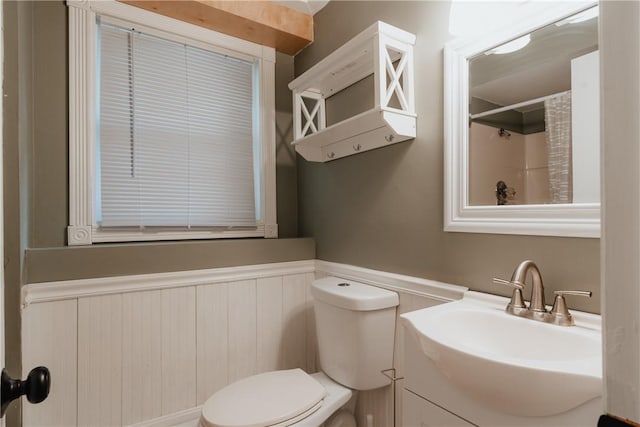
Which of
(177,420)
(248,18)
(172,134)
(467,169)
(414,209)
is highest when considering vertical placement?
(248,18)

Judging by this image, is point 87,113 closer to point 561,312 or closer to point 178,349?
point 178,349

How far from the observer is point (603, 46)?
0.27 meters

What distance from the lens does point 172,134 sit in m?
1.67

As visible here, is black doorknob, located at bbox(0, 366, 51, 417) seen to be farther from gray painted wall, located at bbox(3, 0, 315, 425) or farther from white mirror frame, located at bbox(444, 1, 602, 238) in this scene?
white mirror frame, located at bbox(444, 1, 602, 238)

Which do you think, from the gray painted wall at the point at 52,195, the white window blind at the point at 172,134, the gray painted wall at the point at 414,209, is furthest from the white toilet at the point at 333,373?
the white window blind at the point at 172,134

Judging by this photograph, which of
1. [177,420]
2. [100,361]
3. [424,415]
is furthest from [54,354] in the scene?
[424,415]

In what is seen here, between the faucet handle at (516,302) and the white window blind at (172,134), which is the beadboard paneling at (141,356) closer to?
the white window blind at (172,134)

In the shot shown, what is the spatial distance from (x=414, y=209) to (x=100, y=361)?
4.51 feet

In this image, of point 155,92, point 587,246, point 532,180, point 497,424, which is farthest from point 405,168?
point 155,92

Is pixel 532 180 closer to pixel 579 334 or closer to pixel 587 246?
pixel 587 246

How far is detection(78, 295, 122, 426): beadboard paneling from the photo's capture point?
1.33 meters

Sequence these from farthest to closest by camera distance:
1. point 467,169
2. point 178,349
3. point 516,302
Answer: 1. point 178,349
2. point 467,169
3. point 516,302

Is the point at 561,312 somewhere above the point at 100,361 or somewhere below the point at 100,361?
above

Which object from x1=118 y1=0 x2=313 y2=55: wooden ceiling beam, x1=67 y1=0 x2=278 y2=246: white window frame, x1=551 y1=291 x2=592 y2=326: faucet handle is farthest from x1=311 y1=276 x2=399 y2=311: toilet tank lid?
x1=118 y1=0 x2=313 y2=55: wooden ceiling beam
